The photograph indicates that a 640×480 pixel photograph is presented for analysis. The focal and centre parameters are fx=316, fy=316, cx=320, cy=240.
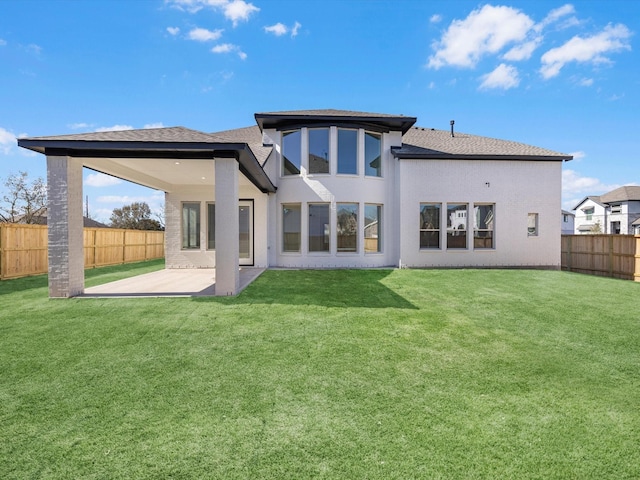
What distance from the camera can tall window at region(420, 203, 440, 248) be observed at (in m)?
12.9

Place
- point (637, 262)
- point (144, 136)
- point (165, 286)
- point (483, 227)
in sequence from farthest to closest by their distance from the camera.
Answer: point (483, 227) → point (637, 262) → point (165, 286) → point (144, 136)

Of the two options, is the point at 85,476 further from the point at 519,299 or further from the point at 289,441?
the point at 519,299

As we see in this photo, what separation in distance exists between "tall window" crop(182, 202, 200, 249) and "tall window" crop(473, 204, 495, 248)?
A: 1151 cm

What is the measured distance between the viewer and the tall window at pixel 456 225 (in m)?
13.0

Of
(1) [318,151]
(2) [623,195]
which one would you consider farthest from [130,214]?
(2) [623,195]

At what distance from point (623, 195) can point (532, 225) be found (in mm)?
38853

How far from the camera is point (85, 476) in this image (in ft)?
7.11

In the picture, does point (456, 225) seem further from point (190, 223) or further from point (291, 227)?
point (190, 223)

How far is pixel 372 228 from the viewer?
12688 mm

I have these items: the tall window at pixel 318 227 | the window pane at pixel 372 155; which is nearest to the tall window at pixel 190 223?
the tall window at pixel 318 227

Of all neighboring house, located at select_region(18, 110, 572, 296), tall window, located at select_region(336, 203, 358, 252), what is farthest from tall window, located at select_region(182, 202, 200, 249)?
tall window, located at select_region(336, 203, 358, 252)

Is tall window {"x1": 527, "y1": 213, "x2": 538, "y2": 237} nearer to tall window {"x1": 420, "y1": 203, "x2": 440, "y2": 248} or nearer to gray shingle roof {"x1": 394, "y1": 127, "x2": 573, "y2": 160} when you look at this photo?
gray shingle roof {"x1": 394, "y1": 127, "x2": 573, "y2": 160}

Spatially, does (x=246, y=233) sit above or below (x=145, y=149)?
below

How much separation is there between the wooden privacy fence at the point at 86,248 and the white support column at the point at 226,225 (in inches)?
332
